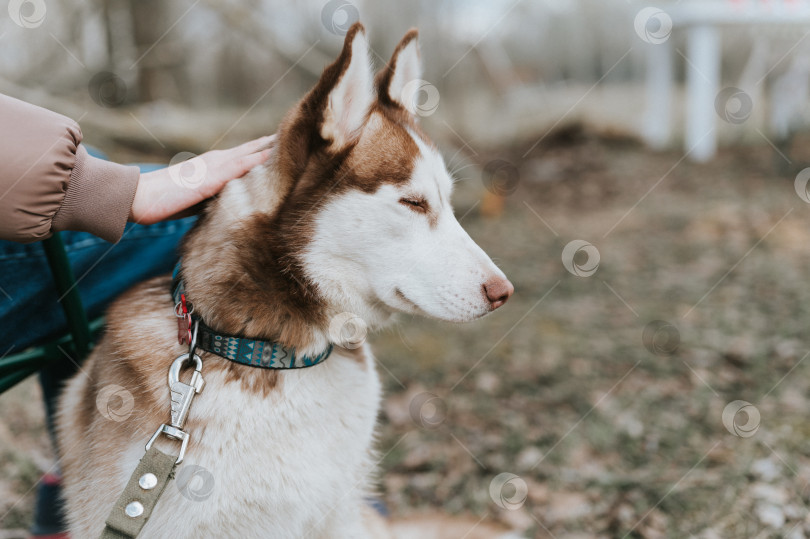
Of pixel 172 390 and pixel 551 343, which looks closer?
pixel 172 390

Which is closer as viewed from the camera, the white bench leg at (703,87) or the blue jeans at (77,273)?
the blue jeans at (77,273)

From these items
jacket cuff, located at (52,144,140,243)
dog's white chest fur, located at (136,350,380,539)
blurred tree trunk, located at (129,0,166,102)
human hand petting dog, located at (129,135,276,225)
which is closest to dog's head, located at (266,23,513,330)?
human hand petting dog, located at (129,135,276,225)

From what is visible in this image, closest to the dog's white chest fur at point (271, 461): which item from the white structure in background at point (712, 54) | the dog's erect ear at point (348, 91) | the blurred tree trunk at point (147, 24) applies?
the dog's erect ear at point (348, 91)

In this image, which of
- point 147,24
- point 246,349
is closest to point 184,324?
point 246,349

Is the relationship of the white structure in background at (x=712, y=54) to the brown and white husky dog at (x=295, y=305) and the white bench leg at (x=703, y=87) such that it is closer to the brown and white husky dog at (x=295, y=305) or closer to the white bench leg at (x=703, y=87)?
the white bench leg at (x=703, y=87)

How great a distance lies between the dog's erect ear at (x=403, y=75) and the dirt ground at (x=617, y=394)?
19.7 inches

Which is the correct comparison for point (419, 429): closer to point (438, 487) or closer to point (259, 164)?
point (438, 487)

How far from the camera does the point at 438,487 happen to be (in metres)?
3.33

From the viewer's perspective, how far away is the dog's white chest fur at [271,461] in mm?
1694

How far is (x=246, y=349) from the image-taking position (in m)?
1.79

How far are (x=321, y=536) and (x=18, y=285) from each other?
1.27 m

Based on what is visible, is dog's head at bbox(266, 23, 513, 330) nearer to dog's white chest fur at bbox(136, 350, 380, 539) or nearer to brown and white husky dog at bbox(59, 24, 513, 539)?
brown and white husky dog at bbox(59, 24, 513, 539)

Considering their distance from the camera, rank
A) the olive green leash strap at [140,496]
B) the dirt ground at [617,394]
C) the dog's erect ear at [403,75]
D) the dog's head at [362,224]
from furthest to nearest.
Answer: the dirt ground at [617,394] → the dog's erect ear at [403,75] → the dog's head at [362,224] → the olive green leash strap at [140,496]

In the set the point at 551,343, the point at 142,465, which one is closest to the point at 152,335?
the point at 142,465
